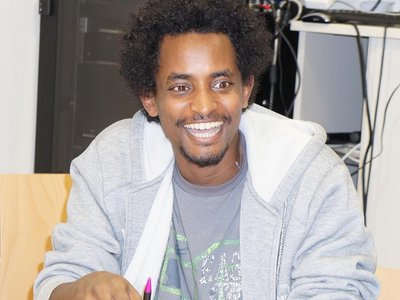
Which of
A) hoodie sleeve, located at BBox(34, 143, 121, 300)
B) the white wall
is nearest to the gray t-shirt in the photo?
hoodie sleeve, located at BBox(34, 143, 121, 300)

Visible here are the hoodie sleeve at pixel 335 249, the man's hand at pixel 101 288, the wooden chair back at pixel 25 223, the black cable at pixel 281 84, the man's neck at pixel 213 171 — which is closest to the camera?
the man's hand at pixel 101 288

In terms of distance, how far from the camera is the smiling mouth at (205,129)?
64.9 inches

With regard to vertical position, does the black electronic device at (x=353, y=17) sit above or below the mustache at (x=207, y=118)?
above

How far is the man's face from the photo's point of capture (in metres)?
1.65

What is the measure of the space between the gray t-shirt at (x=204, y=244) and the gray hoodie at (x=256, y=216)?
3 centimetres

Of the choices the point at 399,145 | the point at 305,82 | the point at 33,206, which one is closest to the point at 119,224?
the point at 33,206

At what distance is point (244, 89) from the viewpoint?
69.2 inches

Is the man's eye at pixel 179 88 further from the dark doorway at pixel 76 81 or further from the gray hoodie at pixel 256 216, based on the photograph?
the dark doorway at pixel 76 81

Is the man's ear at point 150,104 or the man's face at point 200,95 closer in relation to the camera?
the man's face at point 200,95

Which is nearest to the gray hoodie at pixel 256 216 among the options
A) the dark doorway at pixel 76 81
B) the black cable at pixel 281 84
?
the black cable at pixel 281 84

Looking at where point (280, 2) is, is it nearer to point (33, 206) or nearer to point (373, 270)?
point (33, 206)

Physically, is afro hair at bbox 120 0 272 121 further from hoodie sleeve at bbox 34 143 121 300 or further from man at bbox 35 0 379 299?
hoodie sleeve at bbox 34 143 121 300

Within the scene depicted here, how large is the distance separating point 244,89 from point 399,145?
104 cm

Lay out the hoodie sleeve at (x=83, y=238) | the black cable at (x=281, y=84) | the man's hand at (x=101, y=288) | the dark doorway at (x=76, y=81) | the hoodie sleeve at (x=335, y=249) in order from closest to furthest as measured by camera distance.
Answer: the man's hand at (x=101, y=288)
the hoodie sleeve at (x=335, y=249)
the hoodie sleeve at (x=83, y=238)
the black cable at (x=281, y=84)
the dark doorway at (x=76, y=81)
